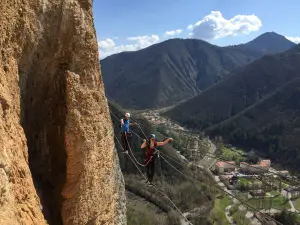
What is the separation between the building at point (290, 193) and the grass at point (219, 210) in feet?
46.7

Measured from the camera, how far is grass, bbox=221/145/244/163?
13071 centimetres

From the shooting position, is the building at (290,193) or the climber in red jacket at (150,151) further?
the building at (290,193)

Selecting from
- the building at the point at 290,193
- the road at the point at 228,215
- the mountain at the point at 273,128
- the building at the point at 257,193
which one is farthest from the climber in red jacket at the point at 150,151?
the mountain at the point at 273,128

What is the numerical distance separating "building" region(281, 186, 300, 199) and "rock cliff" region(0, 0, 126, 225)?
3490 inches

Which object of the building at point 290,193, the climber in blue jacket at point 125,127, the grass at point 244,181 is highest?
the climber in blue jacket at point 125,127

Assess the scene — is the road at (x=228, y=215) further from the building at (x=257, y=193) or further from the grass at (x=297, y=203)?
the grass at (x=297, y=203)

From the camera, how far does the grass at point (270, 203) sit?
82375 millimetres

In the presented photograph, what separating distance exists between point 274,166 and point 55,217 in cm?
12270

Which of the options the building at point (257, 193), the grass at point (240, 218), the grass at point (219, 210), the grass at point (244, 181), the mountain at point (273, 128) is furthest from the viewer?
the mountain at point (273, 128)

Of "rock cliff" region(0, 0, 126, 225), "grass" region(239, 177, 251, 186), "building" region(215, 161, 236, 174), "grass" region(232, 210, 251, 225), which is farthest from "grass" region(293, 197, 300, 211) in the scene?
"rock cliff" region(0, 0, 126, 225)

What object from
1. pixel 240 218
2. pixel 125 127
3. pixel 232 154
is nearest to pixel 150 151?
pixel 125 127

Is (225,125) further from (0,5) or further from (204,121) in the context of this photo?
(0,5)

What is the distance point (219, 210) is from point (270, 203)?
11.9 m

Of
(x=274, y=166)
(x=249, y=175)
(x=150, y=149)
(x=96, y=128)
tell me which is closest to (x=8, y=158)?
(x=96, y=128)
